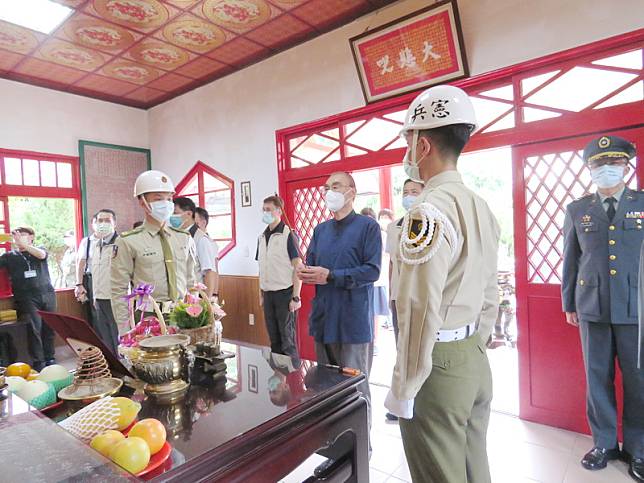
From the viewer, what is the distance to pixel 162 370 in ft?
3.44

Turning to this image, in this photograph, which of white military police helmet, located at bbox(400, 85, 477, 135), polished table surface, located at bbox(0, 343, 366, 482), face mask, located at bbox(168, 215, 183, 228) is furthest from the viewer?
face mask, located at bbox(168, 215, 183, 228)

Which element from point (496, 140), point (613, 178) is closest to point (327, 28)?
point (496, 140)

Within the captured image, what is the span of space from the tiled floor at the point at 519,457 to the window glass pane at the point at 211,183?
3250 millimetres

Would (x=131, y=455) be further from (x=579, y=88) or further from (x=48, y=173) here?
(x=48, y=173)

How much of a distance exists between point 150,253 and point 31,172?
363 centimetres

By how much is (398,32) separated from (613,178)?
181 cm

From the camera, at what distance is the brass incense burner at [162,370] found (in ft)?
3.43

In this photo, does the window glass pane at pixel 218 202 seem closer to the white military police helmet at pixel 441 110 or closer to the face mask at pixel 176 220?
the face mask at pixel 176 220

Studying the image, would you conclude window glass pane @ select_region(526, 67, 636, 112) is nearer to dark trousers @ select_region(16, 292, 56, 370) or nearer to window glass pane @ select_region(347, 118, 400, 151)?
window glass pane @ select_region(347, 118, 400, 151)

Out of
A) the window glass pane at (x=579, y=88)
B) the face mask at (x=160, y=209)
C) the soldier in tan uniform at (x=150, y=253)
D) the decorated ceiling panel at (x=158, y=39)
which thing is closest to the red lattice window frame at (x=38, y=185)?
the decorated ceiling panel at (x=158, y=39)

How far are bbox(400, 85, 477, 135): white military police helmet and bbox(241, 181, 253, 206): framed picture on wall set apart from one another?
3.38 m

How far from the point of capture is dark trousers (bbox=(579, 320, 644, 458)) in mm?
1960

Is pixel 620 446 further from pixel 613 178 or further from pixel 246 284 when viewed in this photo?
pixel 246 284

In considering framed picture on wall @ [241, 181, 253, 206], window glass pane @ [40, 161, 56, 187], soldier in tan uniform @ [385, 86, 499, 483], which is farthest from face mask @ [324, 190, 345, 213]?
window glass pane @ [40, 161, 56, 187]
